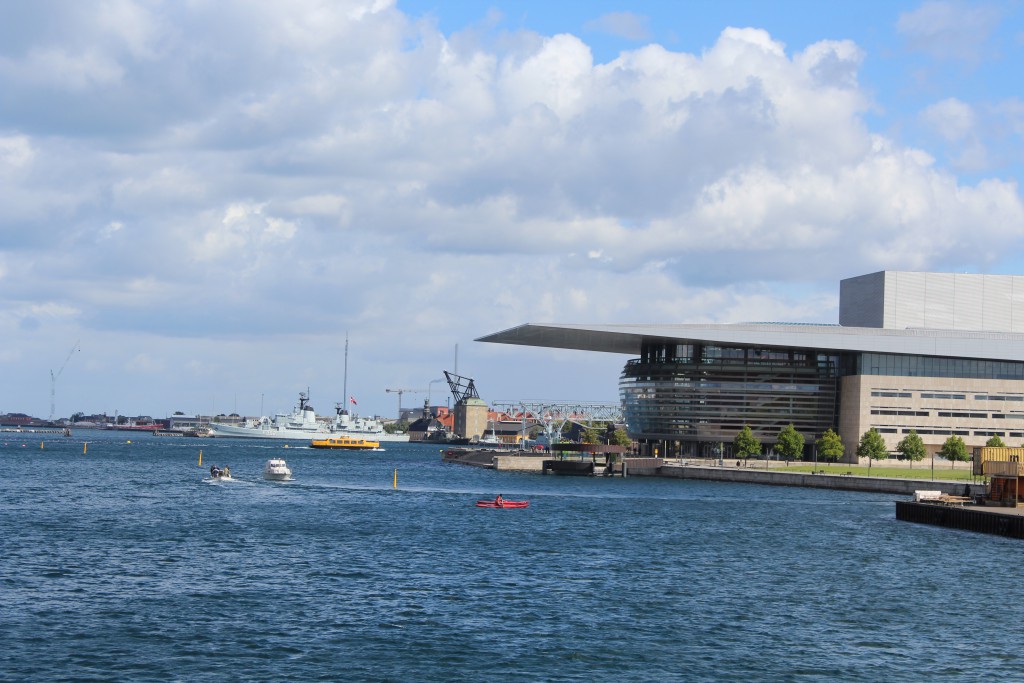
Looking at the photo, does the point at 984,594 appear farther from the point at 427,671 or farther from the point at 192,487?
the point at 192,487

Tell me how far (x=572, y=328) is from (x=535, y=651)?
103 meters

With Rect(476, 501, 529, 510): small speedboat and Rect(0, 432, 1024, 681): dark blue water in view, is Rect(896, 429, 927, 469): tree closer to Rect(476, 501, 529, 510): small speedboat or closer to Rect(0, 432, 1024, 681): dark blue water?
Rect(0, 432, 1024, 681): dark blue water

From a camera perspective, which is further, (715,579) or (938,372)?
(938,372)

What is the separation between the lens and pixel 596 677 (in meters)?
28.5

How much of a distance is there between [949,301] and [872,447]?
31742 mm

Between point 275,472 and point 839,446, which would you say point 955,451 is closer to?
point 839,446

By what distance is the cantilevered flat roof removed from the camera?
12975 centimetres

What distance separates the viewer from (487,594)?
129 ft

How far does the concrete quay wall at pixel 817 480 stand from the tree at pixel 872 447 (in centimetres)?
1783

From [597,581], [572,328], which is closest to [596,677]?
[597,581]

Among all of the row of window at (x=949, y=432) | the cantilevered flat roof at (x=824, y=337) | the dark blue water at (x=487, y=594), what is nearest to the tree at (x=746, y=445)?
the cantilevered flat roof at (x=824, y=337)

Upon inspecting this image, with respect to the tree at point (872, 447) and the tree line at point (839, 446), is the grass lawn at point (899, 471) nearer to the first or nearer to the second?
the tree line at point (839, 446)

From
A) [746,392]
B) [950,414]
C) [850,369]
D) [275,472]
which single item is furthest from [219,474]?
[950,414]

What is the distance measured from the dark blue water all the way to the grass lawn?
106ft
